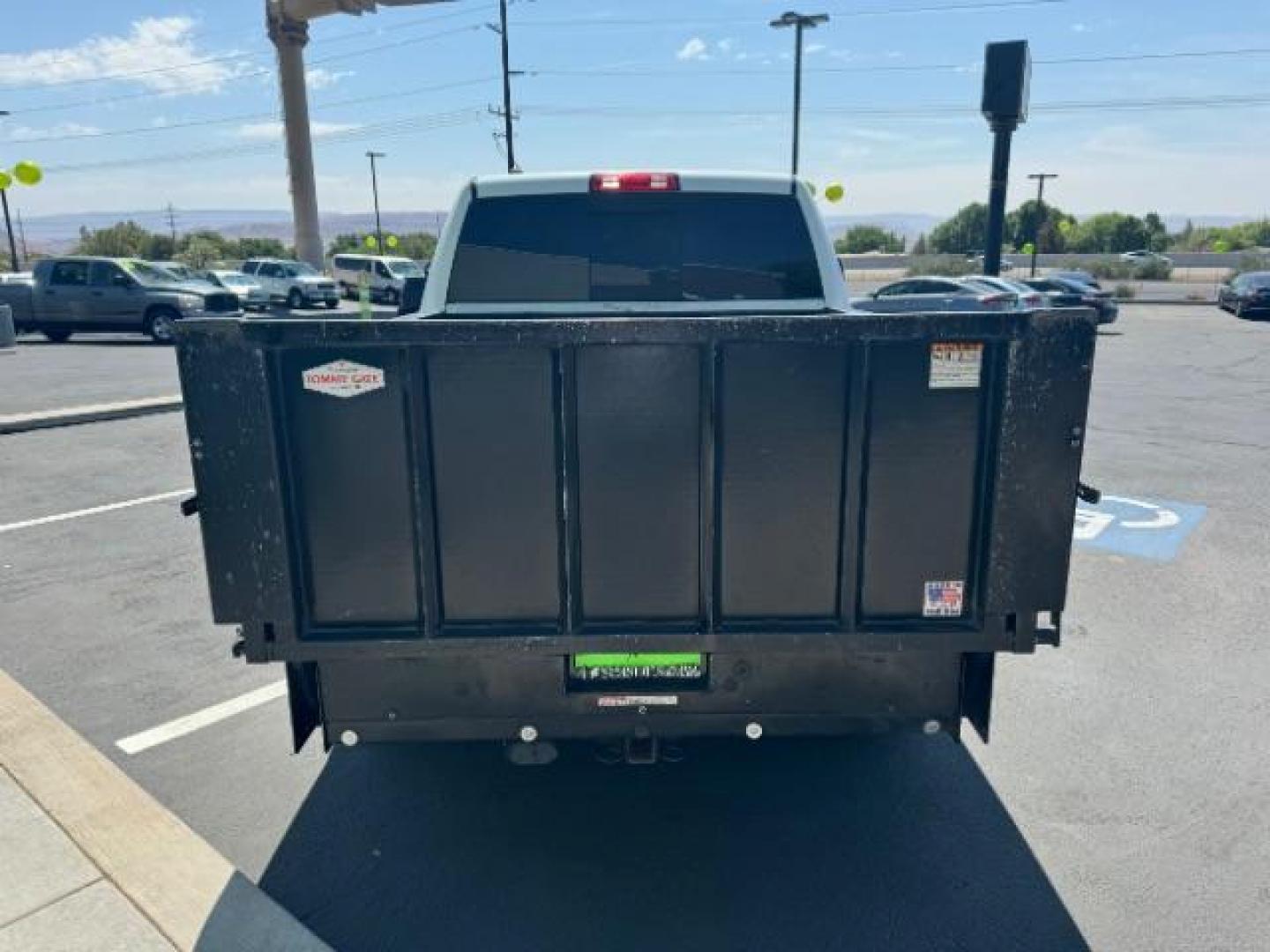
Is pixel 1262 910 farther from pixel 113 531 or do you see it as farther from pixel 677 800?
pixel 113 531

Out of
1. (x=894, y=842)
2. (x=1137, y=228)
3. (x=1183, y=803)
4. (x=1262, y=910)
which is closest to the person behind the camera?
(x=1262, y=910)

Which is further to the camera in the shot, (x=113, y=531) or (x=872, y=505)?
(x=113, y=531)

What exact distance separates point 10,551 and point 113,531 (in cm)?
75

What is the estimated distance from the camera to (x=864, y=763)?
3.91 metres

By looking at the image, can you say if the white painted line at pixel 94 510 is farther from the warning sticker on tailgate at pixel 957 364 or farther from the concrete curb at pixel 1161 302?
the concrete curb at pixel 1161 302

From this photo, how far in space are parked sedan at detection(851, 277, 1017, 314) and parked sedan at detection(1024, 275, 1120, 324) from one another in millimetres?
3195

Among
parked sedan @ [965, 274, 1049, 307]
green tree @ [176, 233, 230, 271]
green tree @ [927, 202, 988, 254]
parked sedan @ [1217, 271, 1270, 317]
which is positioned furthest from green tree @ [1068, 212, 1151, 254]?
green tree @ [176, 233, 230, 271]

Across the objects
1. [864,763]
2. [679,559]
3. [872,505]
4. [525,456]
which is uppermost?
[525,456]

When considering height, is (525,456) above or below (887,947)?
above

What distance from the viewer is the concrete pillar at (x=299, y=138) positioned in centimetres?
4241

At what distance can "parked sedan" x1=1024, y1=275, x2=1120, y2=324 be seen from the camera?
24.3 meters

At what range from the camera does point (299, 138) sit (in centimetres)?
4438

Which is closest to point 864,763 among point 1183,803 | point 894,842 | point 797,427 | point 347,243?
point 894,842

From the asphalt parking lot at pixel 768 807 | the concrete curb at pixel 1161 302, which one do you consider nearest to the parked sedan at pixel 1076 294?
the concrete curb at pixel 1161 302
